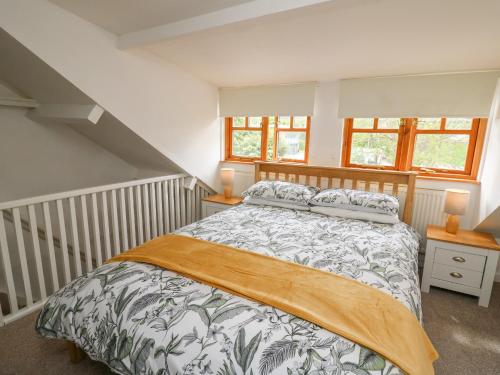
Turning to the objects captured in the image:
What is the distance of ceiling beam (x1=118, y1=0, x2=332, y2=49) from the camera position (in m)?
1.52

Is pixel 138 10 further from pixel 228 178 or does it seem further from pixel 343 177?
pixel 343 177

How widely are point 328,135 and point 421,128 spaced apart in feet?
2.92

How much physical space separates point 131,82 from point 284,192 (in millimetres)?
1733

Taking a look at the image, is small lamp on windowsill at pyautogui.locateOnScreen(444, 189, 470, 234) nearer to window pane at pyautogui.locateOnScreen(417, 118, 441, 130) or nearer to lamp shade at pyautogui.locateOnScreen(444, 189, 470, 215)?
lamp shade at pyautogui.locateOnScreen(444, 189, 470, 215)

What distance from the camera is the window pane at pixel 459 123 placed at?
2.55m

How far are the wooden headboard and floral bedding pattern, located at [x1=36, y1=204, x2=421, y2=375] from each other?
3.09ft

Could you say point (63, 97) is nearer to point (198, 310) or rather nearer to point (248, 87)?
point (248, 87)

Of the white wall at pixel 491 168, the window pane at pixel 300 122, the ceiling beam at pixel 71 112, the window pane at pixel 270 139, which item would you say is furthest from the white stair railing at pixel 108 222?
the white wall at pixel 491 168

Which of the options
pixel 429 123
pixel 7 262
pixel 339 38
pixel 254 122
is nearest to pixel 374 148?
pixel 429 123

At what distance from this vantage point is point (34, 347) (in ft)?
5.46

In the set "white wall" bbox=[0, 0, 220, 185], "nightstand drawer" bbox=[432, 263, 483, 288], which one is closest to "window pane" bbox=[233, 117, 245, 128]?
"white wall" bbox=[0, 0, 220, 185]

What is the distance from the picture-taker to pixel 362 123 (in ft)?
9.68

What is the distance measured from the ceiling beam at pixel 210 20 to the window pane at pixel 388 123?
180cm

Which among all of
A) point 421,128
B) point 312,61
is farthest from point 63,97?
point 421,128
